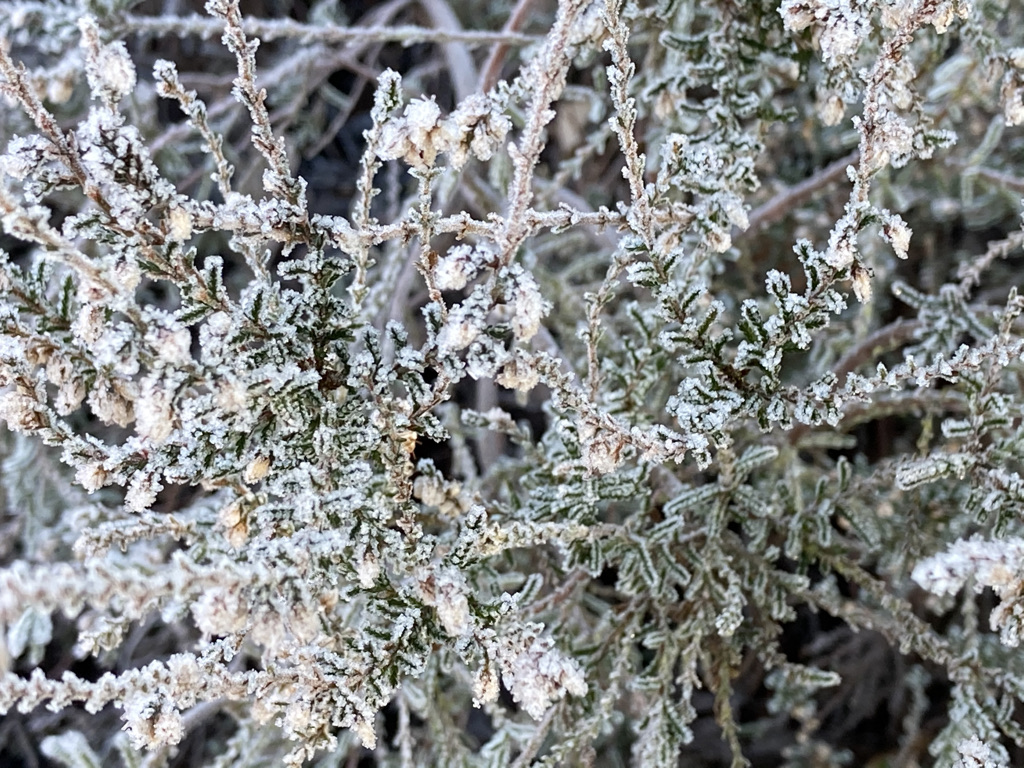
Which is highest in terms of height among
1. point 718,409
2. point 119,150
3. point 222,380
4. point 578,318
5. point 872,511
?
point 119,150

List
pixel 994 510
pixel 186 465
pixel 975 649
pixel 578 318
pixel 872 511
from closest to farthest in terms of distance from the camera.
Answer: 1. pixel 186 465
2. pixel 994 510
3. pixel 975 649
4. pixel 872 511
5. pixel 578 318

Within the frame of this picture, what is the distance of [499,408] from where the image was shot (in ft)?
3.11

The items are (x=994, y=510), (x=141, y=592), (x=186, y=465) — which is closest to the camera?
(x=141, y=592)

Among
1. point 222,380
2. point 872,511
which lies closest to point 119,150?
point 222,380

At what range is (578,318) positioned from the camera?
4.30 feet

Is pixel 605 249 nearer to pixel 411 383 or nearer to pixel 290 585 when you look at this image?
pixel 411 383

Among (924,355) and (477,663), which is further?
(924,355)

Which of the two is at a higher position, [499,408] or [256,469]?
[256,469]

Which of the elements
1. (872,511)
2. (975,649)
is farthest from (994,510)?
(872,511)

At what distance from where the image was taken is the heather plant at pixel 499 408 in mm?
610

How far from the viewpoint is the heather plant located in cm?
61

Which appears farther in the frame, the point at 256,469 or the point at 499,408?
the point at 499,408

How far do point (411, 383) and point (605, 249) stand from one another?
0.73 meters

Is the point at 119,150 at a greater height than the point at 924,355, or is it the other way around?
the point at 119,150
